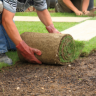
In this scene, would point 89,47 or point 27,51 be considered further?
point 89,47

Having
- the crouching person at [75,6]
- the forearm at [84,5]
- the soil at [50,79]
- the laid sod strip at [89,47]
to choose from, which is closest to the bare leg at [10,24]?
the soil at [50,79]

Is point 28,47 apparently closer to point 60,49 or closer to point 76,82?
point 60,49

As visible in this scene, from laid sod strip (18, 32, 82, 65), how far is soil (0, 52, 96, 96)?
4.5 inches

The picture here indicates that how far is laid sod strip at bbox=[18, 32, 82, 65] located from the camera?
314 centimetres

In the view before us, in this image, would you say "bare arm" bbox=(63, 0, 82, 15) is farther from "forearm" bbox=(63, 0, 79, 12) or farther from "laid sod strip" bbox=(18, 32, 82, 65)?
"laid sod strip" bbox=(18, 32, 82, 65)

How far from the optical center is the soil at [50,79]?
96.9 inches

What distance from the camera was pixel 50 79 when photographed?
282 centimetres

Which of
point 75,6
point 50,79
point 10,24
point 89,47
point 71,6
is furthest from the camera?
point 75,6

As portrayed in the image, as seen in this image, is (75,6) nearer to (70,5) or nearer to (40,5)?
(70,5)

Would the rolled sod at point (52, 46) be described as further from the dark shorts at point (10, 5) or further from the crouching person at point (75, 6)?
the crouching person at point (75, 6)

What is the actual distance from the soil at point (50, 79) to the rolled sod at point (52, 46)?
11 cm

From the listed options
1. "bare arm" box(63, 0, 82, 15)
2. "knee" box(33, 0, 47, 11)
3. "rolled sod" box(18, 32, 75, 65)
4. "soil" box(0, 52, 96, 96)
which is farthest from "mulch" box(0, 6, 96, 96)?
"bare arm" box(63, 0, 82, 15)

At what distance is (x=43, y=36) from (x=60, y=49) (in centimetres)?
32

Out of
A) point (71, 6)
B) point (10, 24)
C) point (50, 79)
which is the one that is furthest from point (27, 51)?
point (71, 6)
